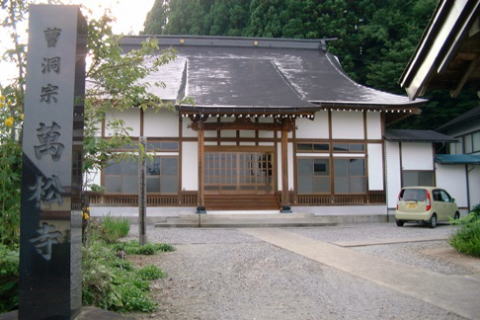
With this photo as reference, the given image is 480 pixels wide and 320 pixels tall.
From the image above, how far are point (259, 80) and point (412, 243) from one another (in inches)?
407

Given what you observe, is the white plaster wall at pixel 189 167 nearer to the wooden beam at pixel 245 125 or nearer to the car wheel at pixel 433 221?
the wooden beam at pixel 245 125

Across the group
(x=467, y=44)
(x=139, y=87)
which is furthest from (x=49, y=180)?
(x=467, y=44)

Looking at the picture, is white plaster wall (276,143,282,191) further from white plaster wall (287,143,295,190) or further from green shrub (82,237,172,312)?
green shrub (82,237,172,312)

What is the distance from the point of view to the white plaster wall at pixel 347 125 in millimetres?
16641

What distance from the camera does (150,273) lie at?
→ 5.90 metres

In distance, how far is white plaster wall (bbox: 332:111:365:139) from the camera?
1664 cm

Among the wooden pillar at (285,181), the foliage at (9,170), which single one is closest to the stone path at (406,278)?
the foliage at (9,170)

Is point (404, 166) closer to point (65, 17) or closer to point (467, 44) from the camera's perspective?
point (467, 44)

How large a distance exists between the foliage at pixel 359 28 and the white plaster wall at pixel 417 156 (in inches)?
293

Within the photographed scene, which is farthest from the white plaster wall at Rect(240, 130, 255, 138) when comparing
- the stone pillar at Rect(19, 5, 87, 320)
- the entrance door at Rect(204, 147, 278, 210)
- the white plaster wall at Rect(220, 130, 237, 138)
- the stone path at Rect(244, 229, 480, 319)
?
the stone pillar at Rect(19, 5, 87, 320)

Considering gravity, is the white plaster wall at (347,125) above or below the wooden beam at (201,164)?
above

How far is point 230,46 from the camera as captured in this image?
22109mm

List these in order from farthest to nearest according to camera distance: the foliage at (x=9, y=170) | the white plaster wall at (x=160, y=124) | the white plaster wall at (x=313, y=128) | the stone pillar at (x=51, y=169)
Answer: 1. the white plaster wall at (x=313, y=128)
2. the white plaster wall at (x=160, y=124)
3. the foliage at (x=9, y=170)
4. the stone pillar at (x=51, y=169)

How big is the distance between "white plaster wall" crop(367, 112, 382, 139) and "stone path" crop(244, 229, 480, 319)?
8.75 metres
